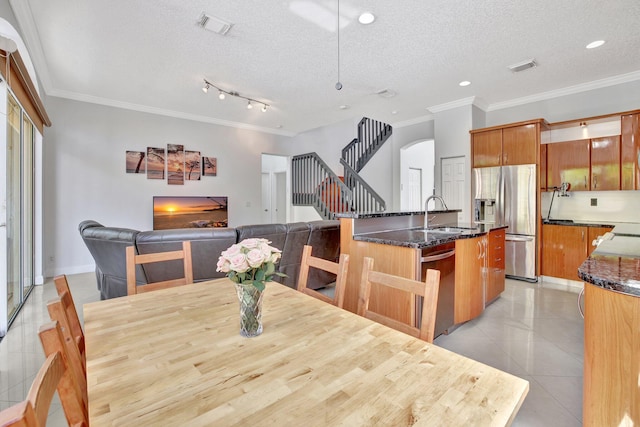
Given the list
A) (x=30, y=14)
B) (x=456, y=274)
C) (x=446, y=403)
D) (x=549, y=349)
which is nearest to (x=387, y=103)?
(x=456, y=274)

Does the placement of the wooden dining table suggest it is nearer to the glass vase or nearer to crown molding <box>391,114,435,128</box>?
the glass vase

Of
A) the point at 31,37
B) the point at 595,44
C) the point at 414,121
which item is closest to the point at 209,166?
the point at 31,37

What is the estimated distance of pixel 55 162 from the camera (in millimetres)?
4797

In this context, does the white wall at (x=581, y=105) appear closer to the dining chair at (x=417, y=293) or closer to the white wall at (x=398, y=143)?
the white wall at (x=398, y=143)

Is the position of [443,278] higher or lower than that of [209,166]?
lower

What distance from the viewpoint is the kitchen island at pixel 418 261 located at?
2377 mm

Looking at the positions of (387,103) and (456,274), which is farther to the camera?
(387,103)

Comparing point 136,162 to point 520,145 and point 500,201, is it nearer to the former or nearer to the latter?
point 500,201

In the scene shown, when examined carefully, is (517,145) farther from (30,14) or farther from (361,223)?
(30,14)

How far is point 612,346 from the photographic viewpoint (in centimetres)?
118

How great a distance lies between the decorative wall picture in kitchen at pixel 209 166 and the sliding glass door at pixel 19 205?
2.64 meters

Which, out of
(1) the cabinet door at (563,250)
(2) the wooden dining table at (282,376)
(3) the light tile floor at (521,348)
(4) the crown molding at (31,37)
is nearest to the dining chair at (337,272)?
(2) the wooden dining table at (282,376)

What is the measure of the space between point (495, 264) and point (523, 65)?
2466mm

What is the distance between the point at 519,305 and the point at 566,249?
1483mm
